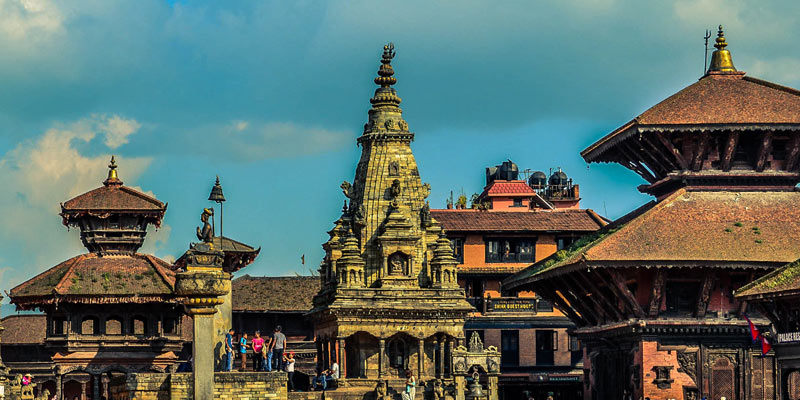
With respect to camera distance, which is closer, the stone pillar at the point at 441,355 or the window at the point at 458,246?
the stone pillar at the point at 441,355

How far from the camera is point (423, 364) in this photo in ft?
242

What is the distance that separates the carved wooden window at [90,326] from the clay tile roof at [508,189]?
35.1 metres

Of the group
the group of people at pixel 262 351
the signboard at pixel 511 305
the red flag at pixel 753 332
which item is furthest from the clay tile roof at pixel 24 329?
the red flag at pixel 753 332

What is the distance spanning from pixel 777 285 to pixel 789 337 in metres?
1.84

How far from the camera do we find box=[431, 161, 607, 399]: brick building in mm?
92250

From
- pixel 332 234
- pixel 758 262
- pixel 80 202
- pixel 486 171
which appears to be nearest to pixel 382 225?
pixel 332 234

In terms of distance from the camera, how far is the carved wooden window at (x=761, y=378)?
61.6m

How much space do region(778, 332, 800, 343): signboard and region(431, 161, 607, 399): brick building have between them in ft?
134

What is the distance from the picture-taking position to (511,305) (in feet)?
305

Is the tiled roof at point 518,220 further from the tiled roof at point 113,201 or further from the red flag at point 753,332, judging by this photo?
the red flag at point 753,332

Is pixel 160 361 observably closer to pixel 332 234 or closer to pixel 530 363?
pixel 332 234

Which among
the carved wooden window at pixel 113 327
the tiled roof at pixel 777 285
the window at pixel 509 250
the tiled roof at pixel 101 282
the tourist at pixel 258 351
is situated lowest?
the tourist at pixel 258 351

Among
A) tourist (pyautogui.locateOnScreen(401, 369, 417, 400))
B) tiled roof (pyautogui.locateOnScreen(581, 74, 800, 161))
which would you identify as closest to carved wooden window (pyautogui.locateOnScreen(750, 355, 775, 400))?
tiled roof (pyautogui.locateOnScreen(581, 74, 800, 161))

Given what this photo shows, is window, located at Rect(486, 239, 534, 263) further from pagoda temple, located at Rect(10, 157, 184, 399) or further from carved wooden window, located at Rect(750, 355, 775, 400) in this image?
carved wooden window, located at Rect(750, 355, 775, 400)
